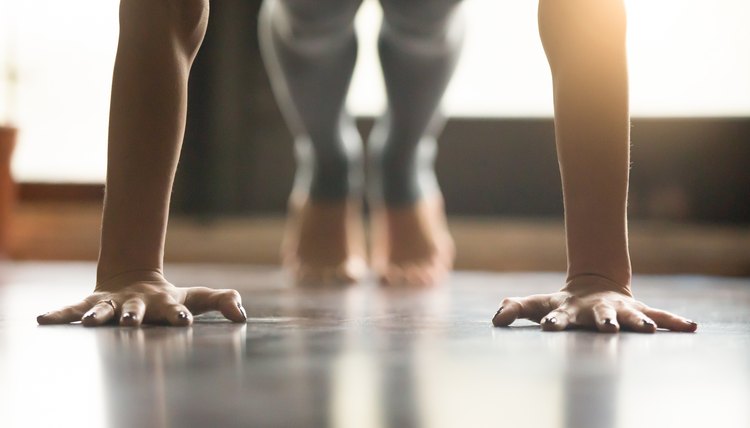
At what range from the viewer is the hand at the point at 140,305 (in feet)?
2.75

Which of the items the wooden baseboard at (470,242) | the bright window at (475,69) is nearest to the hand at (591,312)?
the wooden baseboard at (470,242)

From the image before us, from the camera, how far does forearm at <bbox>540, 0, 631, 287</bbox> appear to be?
901 mm

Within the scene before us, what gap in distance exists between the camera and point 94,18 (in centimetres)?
301

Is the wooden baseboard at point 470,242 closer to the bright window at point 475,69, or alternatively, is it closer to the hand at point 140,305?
the bright window at point 475,69

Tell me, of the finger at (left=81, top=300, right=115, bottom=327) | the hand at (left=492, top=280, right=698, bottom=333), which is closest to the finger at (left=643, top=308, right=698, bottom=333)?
the hand at (left=492, top=280, right=698, bottom=333)

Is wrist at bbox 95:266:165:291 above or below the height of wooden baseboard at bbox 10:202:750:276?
above

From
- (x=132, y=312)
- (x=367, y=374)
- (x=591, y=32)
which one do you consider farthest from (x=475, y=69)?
(x=367, y=374)

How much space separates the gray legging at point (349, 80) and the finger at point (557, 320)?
841 millimetres

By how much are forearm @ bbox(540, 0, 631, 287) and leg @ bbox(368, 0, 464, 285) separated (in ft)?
2.29

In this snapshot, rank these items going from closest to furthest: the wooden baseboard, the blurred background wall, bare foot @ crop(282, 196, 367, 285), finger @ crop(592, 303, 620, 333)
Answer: finger @ crop(592, 303, 620, 333) → bare foot @ crop(282, 196, 367, 285) → the wooden baseboard → the blurred background wall

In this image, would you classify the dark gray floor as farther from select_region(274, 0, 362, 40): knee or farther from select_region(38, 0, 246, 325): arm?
select_region(274, 0, 362, 40): knee

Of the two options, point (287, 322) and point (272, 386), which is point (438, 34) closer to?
point (287, 322)

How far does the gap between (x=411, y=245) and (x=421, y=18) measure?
471mm

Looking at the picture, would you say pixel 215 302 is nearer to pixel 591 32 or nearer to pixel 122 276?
pixel 122 276
